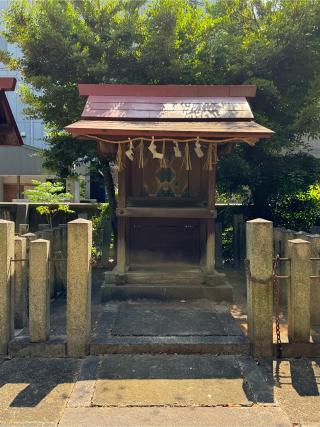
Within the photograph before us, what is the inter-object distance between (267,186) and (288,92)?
250 centimetres

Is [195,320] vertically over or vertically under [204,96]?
under

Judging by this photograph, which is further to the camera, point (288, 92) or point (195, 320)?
point (288, 92)

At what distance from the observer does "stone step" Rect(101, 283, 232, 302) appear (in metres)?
6.39

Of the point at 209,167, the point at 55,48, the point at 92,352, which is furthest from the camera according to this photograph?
the point at 55,48

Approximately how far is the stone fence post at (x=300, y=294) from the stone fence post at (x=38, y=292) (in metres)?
2.96

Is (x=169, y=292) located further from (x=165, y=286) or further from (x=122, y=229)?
(x=122, y=229)

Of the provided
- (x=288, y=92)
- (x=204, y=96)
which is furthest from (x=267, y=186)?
(x=204, y=96)

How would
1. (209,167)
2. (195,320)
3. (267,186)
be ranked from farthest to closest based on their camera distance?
(267,186) → (209,167) → (195,320)

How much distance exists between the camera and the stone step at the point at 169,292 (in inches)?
252

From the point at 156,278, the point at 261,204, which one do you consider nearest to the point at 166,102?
the point at 156,278

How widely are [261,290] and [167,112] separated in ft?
12.2

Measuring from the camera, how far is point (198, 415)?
310cm

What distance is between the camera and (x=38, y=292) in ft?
14.0

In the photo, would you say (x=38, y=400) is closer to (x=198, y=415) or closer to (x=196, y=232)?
(x=198, y=415)
